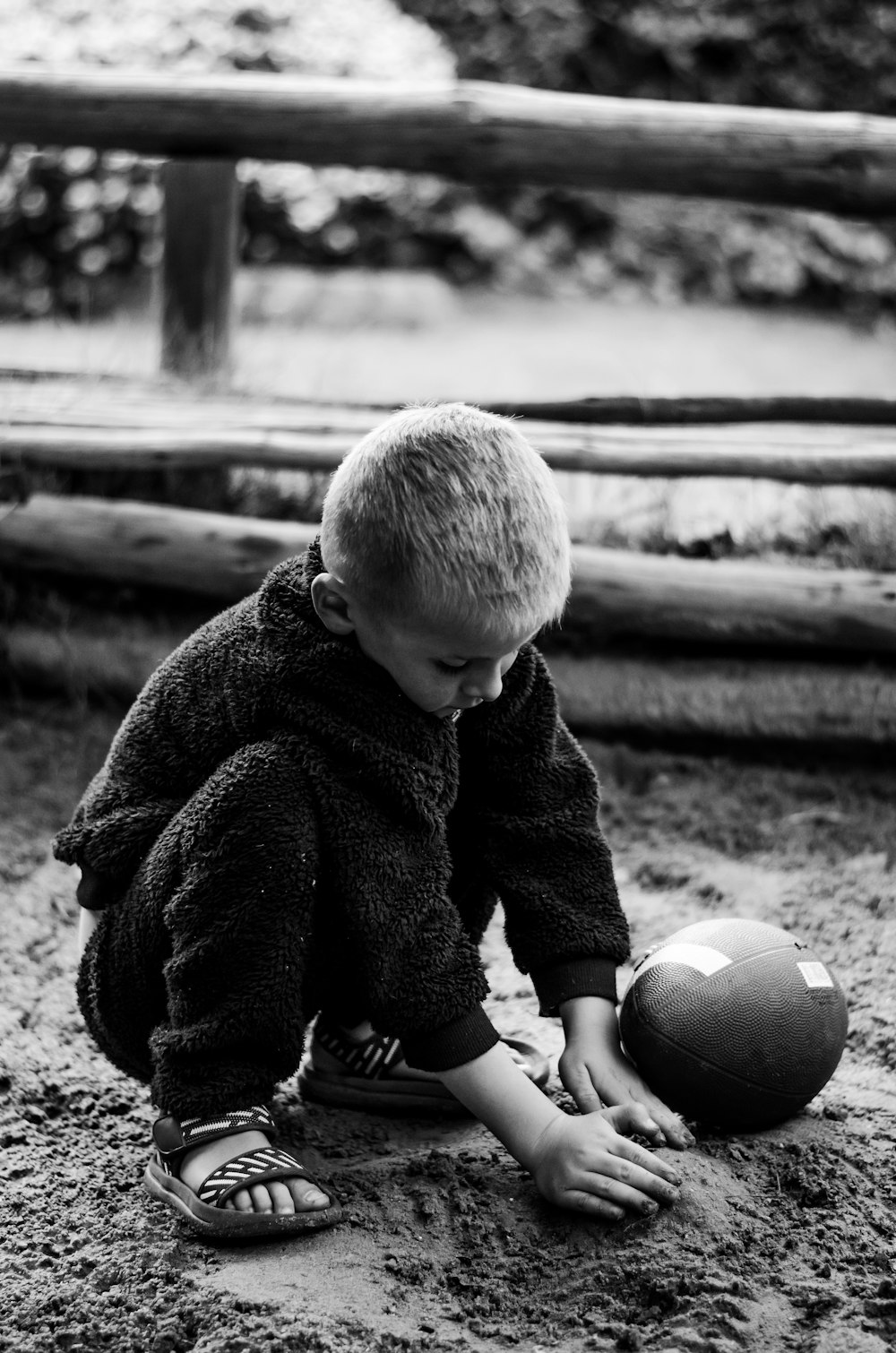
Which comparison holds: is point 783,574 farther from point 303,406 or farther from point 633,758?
point 303,406

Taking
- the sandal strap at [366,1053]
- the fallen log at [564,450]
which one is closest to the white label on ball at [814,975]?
the sandal strap at [366,1053]

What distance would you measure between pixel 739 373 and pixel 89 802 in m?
5.93

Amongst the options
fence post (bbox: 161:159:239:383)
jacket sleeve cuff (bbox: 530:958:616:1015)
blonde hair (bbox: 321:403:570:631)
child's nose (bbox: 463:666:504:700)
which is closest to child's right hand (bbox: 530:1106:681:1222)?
jacket sleeve cuff (bbox: 530:958:616:1015)

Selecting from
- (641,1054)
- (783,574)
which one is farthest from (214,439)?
(641,1054)

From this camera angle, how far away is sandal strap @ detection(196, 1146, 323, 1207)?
188 cm

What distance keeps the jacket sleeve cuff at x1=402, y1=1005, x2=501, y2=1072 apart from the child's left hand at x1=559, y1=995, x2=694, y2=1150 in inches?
8.1

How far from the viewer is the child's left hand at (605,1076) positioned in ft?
6.51

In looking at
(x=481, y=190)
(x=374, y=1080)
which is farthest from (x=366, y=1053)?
(x=481, y=190)

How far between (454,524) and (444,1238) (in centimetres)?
94

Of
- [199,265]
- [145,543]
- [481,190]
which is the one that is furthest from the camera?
[481,190]

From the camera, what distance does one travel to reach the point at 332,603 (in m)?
1.88

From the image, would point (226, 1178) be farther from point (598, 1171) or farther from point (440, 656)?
point (440, 656)

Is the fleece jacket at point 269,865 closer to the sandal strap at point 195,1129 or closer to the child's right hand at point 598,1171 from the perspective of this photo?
the sandal strap at point 195,1129

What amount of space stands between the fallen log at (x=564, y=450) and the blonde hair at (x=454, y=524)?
1.86 meters
